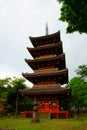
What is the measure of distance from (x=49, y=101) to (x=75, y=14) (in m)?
20.0

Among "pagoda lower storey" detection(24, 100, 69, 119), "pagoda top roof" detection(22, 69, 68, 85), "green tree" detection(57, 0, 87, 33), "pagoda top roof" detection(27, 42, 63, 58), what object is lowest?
"pagoda lower storey" detection(24, 100, 69, 119)

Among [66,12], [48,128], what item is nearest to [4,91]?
[48,128]

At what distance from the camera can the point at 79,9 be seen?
12.7 meters

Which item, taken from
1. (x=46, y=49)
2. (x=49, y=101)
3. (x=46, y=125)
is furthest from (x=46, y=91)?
(x=46, y=125)

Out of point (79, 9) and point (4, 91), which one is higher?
point (79, 9)

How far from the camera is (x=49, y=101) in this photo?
102 feet

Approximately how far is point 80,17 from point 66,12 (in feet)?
4.62

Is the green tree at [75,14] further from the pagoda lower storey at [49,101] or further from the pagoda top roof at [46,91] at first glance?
the pagoda lower storey at [49,101]

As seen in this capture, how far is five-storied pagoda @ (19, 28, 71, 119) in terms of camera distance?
3003 centimetres

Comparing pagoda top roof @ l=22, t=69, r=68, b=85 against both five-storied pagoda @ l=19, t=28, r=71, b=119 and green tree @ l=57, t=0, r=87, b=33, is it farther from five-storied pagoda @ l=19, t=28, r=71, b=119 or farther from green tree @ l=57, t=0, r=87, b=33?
green tree @ l=57, t=0, r=87, b=33

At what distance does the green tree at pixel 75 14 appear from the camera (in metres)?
12.5

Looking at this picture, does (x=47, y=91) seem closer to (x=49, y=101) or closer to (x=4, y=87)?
(x=49, y=101)

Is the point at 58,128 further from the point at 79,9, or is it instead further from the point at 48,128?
the point at 79,9

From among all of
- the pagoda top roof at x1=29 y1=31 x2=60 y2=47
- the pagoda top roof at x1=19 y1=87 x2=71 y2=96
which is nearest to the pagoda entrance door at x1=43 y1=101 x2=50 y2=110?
the pagoda top roof at x1=19 y1=87 x2=71 y2=96
